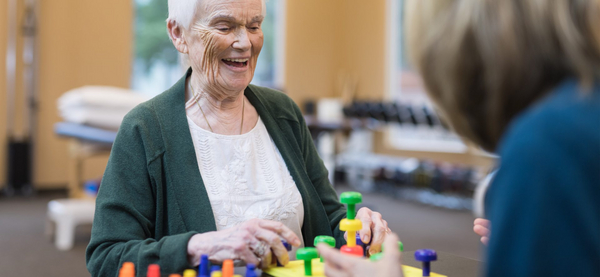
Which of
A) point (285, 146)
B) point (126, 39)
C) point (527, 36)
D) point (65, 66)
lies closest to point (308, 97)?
point (126, 39)

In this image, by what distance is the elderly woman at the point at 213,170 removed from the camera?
0.97 metres

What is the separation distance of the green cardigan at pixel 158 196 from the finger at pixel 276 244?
0.15m

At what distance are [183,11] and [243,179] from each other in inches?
16.3

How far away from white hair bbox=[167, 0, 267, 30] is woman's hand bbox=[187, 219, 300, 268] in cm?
54

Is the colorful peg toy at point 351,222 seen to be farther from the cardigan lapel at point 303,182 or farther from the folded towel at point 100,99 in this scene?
the folded towel at point 100,99

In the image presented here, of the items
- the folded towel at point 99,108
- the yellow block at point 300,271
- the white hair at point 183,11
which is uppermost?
the white hair at point 183,11

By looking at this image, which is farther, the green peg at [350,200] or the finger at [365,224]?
the finger at [365,224]

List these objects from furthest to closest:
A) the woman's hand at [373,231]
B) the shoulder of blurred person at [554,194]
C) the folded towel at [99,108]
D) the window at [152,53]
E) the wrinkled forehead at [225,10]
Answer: the window at [152,53], the folded towel at [99,108], the wrinkled forehead at [225,10], the woman's hand at [373,231], the shoulder of blurred person at [554,194]

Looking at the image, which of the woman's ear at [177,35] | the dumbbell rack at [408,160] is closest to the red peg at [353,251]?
the woman's ear at [177,35]

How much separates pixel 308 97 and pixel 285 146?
6734 millimetres

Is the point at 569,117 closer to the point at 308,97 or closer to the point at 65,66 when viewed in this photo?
the point at 65,66

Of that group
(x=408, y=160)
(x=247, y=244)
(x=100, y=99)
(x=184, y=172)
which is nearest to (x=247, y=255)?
(x=247, y=244)

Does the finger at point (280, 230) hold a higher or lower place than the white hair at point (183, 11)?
lower

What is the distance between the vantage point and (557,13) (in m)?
0.51
